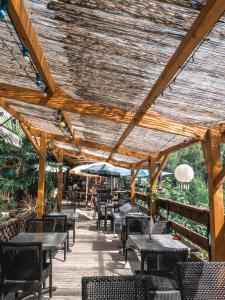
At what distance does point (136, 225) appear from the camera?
5930 millimetres

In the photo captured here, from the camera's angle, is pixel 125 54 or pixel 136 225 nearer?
pixel 125 54

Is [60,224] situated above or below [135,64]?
below

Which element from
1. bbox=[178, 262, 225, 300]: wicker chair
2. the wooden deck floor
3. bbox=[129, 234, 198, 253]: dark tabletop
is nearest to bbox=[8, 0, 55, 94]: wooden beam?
bbox=[178, 262, 225, 300]: wicker chair

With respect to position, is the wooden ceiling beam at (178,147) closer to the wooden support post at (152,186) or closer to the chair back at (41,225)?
the wooden support post at (152,186)

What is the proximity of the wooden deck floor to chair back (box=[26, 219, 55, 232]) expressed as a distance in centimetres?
64

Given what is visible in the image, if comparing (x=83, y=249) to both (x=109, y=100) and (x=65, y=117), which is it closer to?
(x=65, y=117)

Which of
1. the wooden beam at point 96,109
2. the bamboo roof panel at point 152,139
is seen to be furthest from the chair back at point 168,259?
the bamboo roof panel at point 152,139

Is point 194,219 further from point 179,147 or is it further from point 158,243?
point 179,147

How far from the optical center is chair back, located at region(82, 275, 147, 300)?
210 centimetres

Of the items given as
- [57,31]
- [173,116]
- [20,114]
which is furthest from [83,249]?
[57,31]

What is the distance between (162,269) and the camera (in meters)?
3.75

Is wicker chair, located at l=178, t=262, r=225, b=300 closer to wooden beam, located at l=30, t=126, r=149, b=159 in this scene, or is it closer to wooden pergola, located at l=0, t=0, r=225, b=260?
wooden pergola, located at l=0, t=0, r=225, b=260

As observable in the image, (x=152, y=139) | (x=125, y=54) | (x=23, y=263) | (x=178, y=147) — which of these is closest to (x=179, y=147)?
(x=178, y=147)

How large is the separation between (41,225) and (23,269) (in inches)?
67.4
